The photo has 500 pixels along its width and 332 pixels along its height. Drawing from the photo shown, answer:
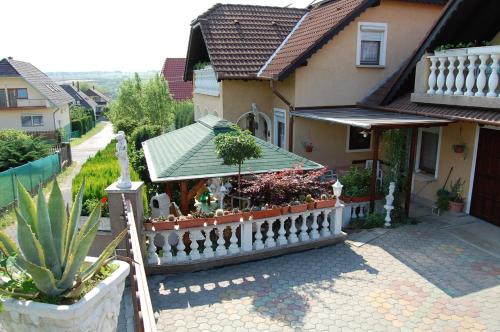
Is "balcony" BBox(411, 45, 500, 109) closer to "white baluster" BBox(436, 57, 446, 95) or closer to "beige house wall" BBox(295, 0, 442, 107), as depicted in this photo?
"white baluster" BBox(436, 57, 446, 95)

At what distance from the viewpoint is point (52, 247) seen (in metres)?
3.38

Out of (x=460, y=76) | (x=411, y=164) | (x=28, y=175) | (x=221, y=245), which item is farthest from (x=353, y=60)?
(x=28, y=175)

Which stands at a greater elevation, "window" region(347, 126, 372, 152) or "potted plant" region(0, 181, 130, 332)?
"potted plant" region(0, 181, 130, 332)

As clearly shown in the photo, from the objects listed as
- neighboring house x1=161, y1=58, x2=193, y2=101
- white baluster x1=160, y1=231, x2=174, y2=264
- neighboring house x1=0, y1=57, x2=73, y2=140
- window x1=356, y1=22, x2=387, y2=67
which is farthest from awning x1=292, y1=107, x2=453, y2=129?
neighboring house x1=0, y1=57, x2=73, y2=140

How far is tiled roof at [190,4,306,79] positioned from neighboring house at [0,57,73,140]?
32.9m

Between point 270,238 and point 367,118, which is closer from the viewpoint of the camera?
point 270,238

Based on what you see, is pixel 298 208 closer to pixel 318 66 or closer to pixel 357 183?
pixel 357 183

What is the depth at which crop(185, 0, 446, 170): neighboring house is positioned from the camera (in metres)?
13.4

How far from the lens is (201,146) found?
958 centimetres

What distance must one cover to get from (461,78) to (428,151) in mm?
2874

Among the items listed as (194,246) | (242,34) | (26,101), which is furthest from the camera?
(26,101)

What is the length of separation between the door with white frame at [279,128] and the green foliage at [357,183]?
4.00 meters

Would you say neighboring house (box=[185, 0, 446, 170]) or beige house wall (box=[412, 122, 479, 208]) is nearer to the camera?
beige house wall (box=[412, 122, 479, 208])

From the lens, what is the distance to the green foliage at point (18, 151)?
69.5 feet
